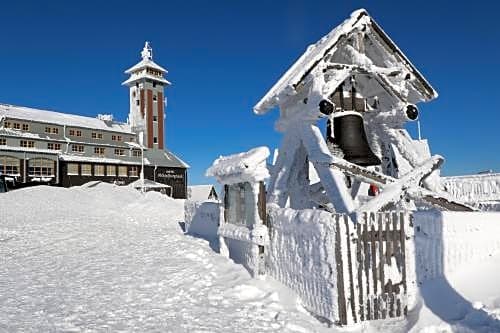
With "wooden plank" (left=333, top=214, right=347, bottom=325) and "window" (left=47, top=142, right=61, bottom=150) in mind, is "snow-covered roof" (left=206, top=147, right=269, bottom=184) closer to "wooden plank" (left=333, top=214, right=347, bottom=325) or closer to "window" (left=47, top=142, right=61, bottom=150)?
"wooden plank" (left=333, top=214, right=347, bottom=325)

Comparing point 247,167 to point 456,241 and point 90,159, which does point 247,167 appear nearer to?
point 456,241

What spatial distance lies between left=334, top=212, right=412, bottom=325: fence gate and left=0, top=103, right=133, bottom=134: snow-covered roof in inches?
1617

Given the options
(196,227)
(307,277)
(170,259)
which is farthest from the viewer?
(196,227)

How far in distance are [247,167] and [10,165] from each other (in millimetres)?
37916

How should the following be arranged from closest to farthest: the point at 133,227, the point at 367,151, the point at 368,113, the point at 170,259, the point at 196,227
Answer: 1. the point at 367,151
2. the point at 368,113
3. the point at 170,259
4. the point at 196,227
5. the point at 133,227

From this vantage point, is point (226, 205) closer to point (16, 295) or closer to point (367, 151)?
point (367, 151)

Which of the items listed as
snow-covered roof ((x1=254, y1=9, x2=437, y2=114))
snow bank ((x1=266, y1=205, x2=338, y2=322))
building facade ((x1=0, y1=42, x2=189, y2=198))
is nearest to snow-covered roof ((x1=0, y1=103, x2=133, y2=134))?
building facade ((x1=0, y1=42, x2=189, y2=198))

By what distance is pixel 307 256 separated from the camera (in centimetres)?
570

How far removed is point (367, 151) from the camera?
24.8 ft

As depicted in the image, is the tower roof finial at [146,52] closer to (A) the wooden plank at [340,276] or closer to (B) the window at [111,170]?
(B) the window at [111,170]

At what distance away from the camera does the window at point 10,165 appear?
3712 cm

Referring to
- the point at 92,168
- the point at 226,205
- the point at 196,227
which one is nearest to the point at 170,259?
the point at 226,205

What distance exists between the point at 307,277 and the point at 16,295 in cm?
497

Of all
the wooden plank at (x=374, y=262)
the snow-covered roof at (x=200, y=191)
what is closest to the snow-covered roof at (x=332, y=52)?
the wooden plank at (x=374, y=262)
